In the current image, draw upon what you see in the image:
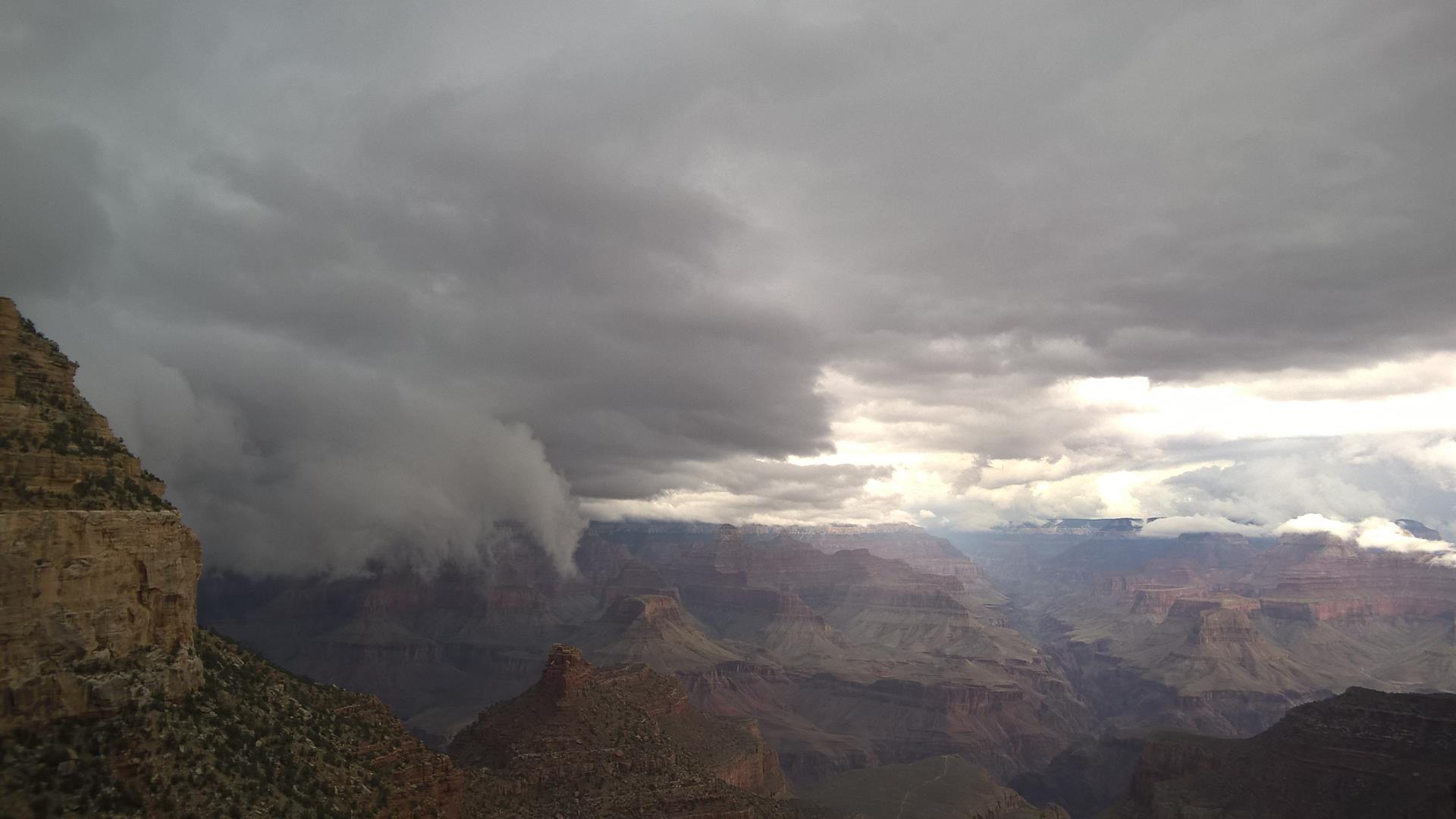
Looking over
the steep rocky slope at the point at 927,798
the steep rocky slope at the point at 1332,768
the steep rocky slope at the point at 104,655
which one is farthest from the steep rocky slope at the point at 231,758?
the steep rocky slope at the point at 1332,768

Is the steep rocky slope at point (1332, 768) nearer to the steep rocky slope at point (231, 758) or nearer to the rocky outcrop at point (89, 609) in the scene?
the steep rocky slope at point (231, 758)

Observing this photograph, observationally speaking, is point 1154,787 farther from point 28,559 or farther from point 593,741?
point 28,559

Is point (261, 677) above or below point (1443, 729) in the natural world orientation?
above

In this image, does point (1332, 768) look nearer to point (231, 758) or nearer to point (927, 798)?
point (927, 798)

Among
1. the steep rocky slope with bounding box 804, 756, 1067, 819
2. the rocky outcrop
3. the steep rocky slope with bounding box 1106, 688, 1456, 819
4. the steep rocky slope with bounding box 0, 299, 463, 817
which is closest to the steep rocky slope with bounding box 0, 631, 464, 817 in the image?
the steep rocky slope with bounding box 0, 299, 463, 817

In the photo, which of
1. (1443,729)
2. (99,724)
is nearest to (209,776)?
(99,724)

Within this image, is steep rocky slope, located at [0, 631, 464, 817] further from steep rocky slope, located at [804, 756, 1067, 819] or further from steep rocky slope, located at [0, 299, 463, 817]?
steep rocky slope, located at [804, 756, 1067, 819]
